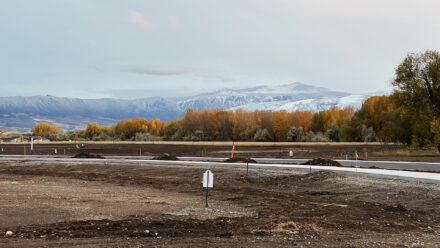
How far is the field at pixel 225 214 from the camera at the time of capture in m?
10.4

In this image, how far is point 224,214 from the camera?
14.2m

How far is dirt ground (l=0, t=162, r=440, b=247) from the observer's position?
10.4m

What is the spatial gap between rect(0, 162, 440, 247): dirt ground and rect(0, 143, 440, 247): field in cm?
2

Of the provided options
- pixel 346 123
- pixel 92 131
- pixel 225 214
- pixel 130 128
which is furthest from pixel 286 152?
pixel 130 128

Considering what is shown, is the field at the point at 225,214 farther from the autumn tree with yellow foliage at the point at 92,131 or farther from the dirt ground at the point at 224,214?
the autumn tree with yellow foliage at the point at 92,131

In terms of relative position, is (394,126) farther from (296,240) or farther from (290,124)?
(290,124)

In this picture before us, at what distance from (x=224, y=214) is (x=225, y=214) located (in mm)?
31

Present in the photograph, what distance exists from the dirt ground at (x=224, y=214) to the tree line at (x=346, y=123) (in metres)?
25.3

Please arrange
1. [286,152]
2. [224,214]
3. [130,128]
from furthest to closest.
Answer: [130,128]
[286,152]
[224,214]

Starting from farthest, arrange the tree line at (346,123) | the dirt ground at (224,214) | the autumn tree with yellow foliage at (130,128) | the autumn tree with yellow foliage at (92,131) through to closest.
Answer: the autumn tree with yellow foliage at (130,128)
the autumn tree with yellow foliage at (92,131)
the tree line at (346,123)
the dirt ground at (224,214)

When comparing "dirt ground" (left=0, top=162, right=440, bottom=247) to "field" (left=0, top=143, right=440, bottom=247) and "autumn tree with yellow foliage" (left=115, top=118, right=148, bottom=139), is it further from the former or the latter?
"autumn tree with yellow foliage" (left=115, top=118, right=148, bottom=139)

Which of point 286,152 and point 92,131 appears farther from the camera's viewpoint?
point 92,131

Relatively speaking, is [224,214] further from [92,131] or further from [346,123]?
[92,131]

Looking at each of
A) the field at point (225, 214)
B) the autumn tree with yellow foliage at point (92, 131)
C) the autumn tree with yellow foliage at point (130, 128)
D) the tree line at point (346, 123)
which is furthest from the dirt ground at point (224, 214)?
the autumn tree with yellow foliage at point (92, 131)
